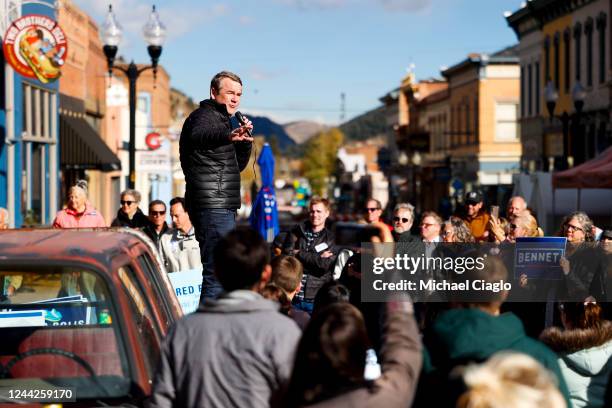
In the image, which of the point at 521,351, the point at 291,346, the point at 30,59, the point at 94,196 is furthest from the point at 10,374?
the point at 94,196

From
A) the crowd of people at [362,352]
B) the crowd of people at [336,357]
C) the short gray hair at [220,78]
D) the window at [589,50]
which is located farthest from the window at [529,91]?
the crowd of people at [336,357]

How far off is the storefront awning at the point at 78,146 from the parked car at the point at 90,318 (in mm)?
25333

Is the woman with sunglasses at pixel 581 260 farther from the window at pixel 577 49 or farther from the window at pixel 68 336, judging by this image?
the window at pixel 577 49

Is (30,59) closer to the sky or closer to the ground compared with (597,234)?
closer to the sky

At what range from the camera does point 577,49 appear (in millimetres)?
40250

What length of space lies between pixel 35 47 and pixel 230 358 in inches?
744

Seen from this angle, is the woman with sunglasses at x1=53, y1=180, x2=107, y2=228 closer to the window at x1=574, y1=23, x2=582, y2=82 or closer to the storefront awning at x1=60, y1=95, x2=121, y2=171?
the storefront awning at x1=60, y1=95, x2=121, y2=171

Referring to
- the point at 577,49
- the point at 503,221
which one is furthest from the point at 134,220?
the point at 577,49

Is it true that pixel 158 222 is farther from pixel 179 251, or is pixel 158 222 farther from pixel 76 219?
pixel 179 251

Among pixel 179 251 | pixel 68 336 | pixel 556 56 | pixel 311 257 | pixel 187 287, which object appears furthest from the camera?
pixel 556 56

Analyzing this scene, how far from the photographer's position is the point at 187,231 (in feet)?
38.8

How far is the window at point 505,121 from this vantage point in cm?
6234

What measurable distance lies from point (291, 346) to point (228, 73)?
3637 millimetres

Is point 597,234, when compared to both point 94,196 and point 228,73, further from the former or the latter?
point 94,196
